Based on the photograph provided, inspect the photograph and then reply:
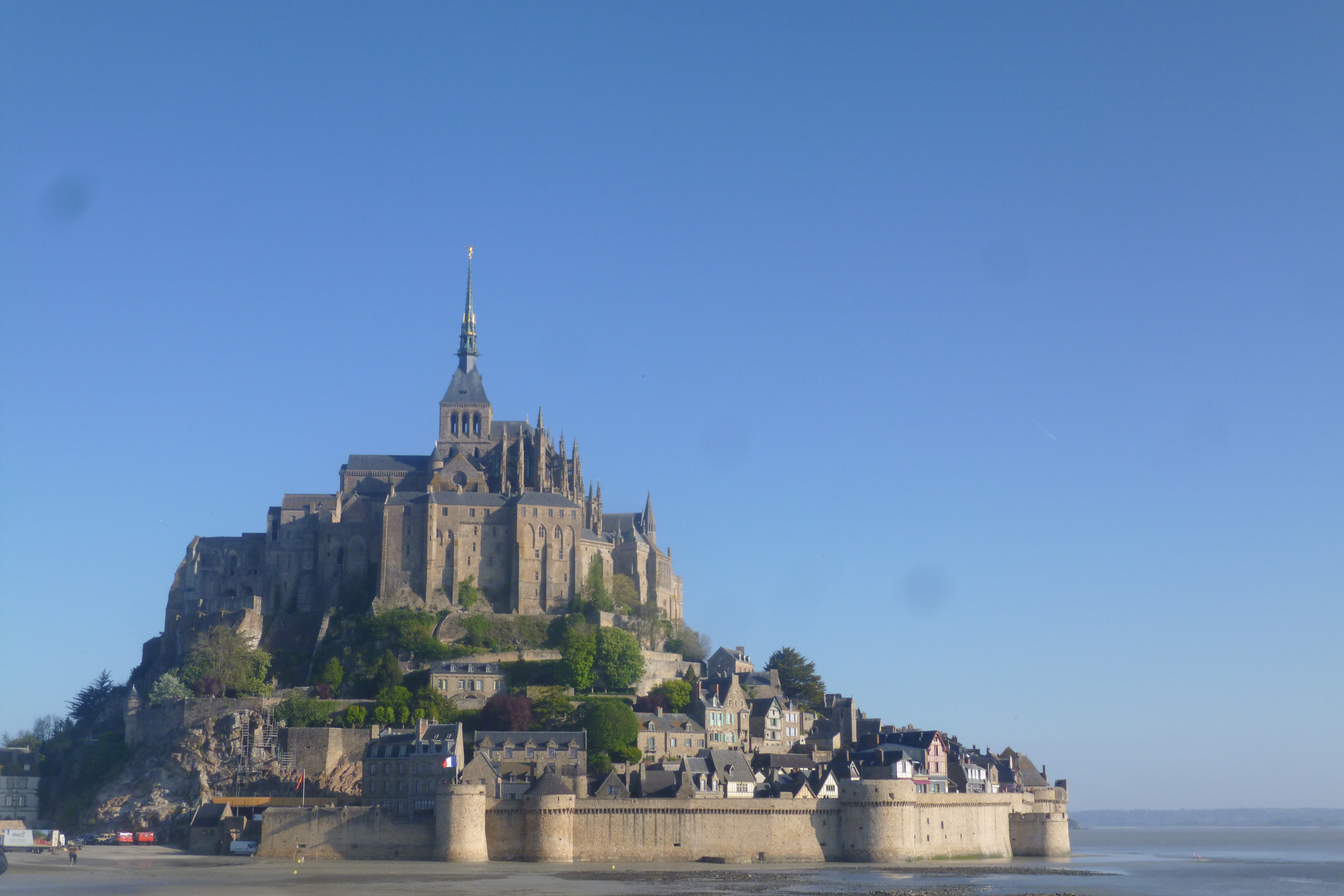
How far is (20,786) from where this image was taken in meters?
87.8

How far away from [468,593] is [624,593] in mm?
11869

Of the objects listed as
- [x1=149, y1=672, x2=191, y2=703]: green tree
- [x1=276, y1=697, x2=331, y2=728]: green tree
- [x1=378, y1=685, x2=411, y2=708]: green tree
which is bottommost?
[x1=276, y1=697, x2=331, y2=728]: green tree

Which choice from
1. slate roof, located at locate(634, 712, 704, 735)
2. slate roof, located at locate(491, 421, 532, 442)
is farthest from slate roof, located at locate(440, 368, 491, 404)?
slate roof, located at locate(634, 712, 704, 735)

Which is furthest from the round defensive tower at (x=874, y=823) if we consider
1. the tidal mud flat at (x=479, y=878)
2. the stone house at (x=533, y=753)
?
the stone house at (x=533, y=753)

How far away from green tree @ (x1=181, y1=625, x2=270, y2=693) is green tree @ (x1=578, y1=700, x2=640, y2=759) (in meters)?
21.8

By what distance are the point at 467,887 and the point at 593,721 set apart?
22.4 m

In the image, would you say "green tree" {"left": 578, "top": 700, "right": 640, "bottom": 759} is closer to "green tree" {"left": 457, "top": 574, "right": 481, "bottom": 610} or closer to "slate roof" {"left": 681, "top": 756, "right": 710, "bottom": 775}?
"slate roof" {"left": 681, "top": 756, "right": 710, "bottom": 775}

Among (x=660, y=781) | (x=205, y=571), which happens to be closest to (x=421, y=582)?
(x=205, y=571)

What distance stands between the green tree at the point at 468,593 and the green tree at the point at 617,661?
999 cm

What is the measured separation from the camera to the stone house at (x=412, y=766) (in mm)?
70375

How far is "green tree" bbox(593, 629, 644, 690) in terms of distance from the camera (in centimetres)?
8700

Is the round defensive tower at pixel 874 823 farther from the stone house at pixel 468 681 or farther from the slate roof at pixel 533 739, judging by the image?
the stone house at pixel 468 681

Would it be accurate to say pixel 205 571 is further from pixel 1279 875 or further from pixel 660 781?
pixel 1279 875

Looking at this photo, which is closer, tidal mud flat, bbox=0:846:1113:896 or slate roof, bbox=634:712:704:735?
tidal mud flat, bbox=0:846:1113:896
